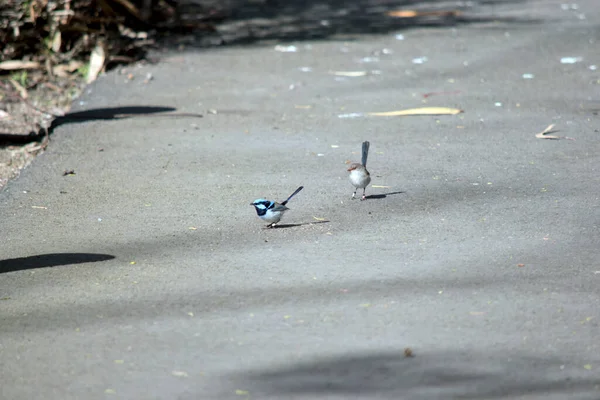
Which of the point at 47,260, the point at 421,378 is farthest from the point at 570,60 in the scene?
the point at 421,378

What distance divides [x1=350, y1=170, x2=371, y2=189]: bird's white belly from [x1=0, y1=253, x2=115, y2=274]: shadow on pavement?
2.10 meters

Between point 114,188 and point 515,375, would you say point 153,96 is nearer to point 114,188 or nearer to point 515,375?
point 114,188

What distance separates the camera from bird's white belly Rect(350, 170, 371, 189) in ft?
24.0

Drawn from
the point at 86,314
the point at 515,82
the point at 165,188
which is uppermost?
the point at 86,314

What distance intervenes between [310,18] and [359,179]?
12453 millimetres

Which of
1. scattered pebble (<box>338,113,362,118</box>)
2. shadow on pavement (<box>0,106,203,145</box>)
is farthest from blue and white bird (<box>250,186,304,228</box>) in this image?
shadow on pavement (<box>0,106,203,145</box>)

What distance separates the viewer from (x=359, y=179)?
7344 mm

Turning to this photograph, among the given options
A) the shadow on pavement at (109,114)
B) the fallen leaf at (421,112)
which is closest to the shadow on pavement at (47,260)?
the shadow on pavement at (109,114)

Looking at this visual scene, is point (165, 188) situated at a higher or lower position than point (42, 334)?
lower

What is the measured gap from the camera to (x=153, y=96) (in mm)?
11922

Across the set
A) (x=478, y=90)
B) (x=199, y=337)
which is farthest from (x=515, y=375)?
(x=478, y=90)

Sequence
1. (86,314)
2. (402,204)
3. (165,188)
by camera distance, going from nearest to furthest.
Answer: (86,314)
(402,204)
(165,188)

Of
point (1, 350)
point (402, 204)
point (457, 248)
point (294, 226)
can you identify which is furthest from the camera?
point (402, 204)

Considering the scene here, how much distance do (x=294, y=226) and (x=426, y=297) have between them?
1.71 meters
